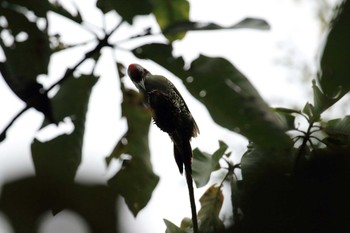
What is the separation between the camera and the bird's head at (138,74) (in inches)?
58.3

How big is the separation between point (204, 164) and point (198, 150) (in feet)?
0.13

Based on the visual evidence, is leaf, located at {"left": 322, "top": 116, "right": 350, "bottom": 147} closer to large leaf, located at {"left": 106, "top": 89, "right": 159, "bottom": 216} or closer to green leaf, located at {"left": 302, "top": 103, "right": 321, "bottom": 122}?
green leaf, located at {"left": 302, "top": 103, "right": 321, "bottom": 122}

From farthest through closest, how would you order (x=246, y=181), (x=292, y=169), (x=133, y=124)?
1. (x=133, y=124)
2. (x=246, y=181)
3. (x=292, y=169)

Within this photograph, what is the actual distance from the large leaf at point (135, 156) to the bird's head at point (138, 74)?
0.65 ft

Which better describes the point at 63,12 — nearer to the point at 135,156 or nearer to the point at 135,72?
the point at 135,72

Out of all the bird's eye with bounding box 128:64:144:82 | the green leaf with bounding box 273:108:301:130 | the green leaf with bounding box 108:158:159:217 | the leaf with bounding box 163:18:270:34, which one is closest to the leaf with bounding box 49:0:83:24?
the bird's eye with bounding box 128:64:144:82

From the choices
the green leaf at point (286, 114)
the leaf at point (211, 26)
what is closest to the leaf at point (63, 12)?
the leaf at point (211, 26)

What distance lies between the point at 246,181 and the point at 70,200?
37cm

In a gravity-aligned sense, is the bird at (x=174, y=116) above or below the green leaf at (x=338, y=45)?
above

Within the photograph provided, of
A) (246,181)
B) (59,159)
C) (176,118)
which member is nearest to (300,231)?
(246,181)

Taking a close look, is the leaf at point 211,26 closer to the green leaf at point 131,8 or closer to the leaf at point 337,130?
the green leaf at point 131,8

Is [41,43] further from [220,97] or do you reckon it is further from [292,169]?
[292,169]

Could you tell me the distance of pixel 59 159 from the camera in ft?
5.08

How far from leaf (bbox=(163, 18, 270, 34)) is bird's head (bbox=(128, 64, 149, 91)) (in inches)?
7.9
